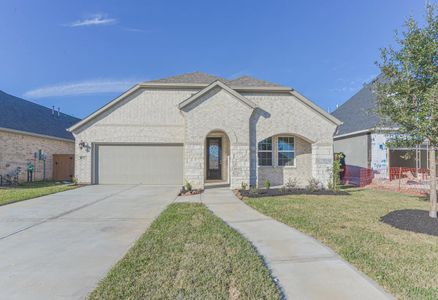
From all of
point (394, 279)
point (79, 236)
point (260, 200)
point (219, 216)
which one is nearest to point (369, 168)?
point (260, 200)

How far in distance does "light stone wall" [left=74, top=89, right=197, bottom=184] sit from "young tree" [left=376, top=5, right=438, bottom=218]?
10845mm

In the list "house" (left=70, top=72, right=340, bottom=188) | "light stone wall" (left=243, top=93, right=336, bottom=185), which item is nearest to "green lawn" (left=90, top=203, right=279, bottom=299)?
"house" (left=70, top=72, right=340, bottom=188)

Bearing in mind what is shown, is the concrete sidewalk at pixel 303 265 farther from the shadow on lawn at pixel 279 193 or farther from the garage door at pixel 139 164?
the garage door at pixel 139 164

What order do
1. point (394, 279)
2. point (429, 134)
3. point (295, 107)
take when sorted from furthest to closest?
point (295, 107) → point (429, 134) → point (394, 279)

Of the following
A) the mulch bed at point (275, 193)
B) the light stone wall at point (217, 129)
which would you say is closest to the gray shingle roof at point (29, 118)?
the light stone wall at point (217, 129)

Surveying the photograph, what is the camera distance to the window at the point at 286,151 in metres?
14.9

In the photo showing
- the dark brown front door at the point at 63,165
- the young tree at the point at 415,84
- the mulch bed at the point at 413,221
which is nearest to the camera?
the mulch bed at the point at 413,221

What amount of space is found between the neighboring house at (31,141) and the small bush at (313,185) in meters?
16.6

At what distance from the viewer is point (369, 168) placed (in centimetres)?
1689

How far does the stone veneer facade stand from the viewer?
1327cm

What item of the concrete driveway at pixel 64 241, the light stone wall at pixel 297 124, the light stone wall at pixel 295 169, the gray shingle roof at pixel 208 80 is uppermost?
the gray shingle roof at pixel 208 80

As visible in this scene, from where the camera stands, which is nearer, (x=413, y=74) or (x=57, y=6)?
(x=413, y=74)

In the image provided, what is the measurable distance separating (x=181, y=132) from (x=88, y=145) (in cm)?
543

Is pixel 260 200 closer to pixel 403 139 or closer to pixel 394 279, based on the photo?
pixel 403 139
